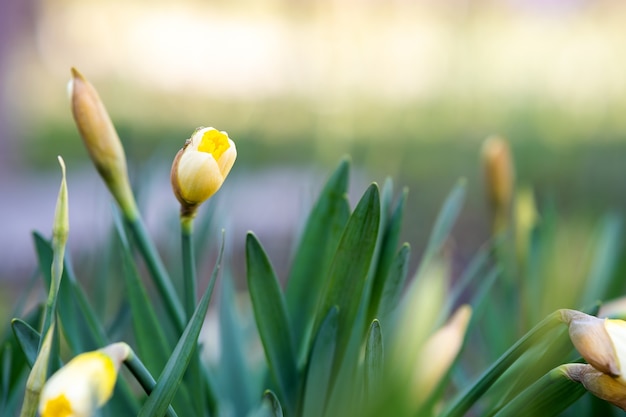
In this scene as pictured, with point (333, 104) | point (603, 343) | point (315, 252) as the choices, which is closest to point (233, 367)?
point (315, 252)

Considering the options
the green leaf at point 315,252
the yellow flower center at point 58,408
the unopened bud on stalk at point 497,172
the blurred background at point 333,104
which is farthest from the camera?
the blurred background at point 333,104

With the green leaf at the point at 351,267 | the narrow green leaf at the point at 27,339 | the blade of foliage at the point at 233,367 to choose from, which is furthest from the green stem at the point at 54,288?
the blade of foliage at the point at 233,367

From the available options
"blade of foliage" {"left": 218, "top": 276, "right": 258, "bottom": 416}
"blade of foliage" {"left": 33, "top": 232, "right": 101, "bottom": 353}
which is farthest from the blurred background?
"blade of foliage" {"left": 33, "top": 232, "right": 101, "bottom": 353}

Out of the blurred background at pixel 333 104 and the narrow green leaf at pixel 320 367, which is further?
the blurred background at pixel 333 104

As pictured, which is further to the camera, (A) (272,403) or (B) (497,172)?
(B) (497,172)

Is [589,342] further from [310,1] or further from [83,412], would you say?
[310,1]

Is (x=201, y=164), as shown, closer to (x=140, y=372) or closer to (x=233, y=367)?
(x=140, y=372)

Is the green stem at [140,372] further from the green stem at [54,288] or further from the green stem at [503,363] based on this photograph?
the green stem at [503,363]

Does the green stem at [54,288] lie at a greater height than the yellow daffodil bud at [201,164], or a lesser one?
lesser
